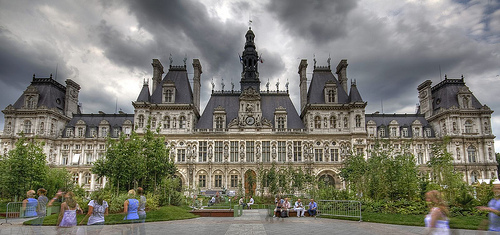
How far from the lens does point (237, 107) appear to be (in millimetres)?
59031

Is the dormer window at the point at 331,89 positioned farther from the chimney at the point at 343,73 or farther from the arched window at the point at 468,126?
the arched window at the point at 468,126

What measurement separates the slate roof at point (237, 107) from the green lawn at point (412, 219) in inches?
1370

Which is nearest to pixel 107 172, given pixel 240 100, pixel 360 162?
pixel 360 162

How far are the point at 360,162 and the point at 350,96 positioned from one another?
2245cm

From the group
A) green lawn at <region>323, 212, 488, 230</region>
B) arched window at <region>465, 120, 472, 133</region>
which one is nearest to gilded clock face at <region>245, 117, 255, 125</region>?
green lawn at <region>323, 212, 488, 230</region>

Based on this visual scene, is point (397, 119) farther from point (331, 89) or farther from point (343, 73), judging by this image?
point (331, 89)

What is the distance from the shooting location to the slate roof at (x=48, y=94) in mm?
59094

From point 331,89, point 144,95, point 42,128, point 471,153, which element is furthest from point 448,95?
point 42,128

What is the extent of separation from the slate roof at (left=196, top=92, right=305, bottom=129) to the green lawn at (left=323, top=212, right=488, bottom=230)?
34.8 metres

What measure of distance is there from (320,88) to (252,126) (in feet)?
45.3

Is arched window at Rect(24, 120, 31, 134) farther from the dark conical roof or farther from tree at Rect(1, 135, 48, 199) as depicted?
the dark conical roof

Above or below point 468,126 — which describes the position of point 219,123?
above

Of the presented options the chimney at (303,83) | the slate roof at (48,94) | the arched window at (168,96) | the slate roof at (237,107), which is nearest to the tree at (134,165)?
the slate roof at (237,107)

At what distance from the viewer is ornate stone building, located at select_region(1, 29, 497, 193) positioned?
53.8 meters
